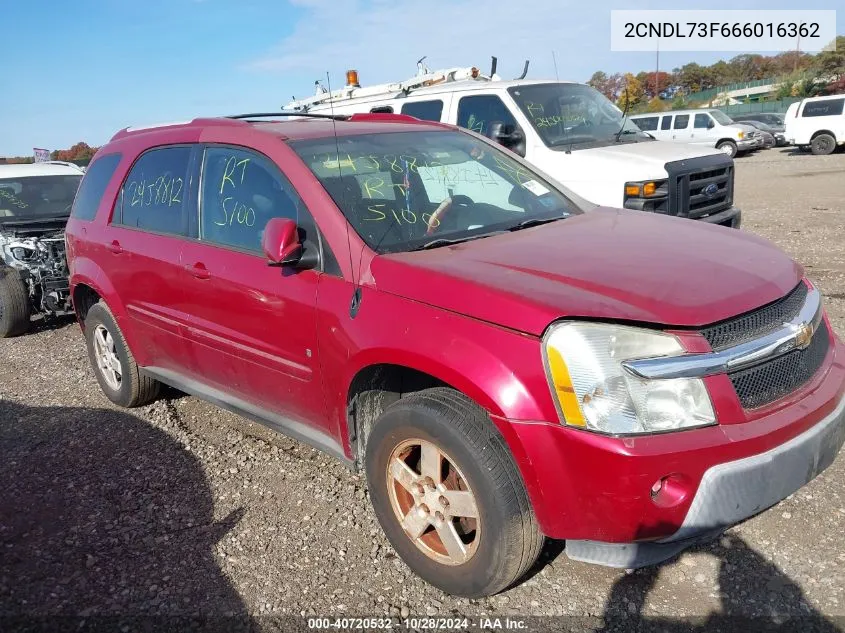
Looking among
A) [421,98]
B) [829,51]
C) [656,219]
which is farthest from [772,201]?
[829,51]

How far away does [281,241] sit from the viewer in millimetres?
2916

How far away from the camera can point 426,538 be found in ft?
9.26

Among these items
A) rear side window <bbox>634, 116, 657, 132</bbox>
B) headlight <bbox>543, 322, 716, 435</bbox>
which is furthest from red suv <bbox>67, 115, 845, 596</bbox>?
rear side window <bbox>634, 116, 657, 132</bbox>

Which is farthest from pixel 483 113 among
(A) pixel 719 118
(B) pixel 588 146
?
(A) pixel 719 118

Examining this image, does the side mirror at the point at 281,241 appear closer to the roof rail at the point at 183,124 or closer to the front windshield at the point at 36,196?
the roof rail at the point at 183,124

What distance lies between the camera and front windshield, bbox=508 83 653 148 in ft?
23.5

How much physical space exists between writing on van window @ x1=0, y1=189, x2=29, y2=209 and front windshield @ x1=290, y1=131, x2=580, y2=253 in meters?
6.40

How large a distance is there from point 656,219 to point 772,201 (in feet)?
36.9

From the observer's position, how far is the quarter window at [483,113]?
288 inches

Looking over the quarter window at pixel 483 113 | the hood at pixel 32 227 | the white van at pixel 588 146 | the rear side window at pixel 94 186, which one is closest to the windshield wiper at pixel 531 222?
the rear side window at pixel 94 186

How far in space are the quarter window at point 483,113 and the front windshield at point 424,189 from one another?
349 cm

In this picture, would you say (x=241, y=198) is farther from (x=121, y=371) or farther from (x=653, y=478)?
(x=653, y=478)

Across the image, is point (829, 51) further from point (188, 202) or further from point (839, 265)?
point (188, 202)

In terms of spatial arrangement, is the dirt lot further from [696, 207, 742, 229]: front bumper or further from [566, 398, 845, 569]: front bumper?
[696, 207, 742, 229]: front bumper
